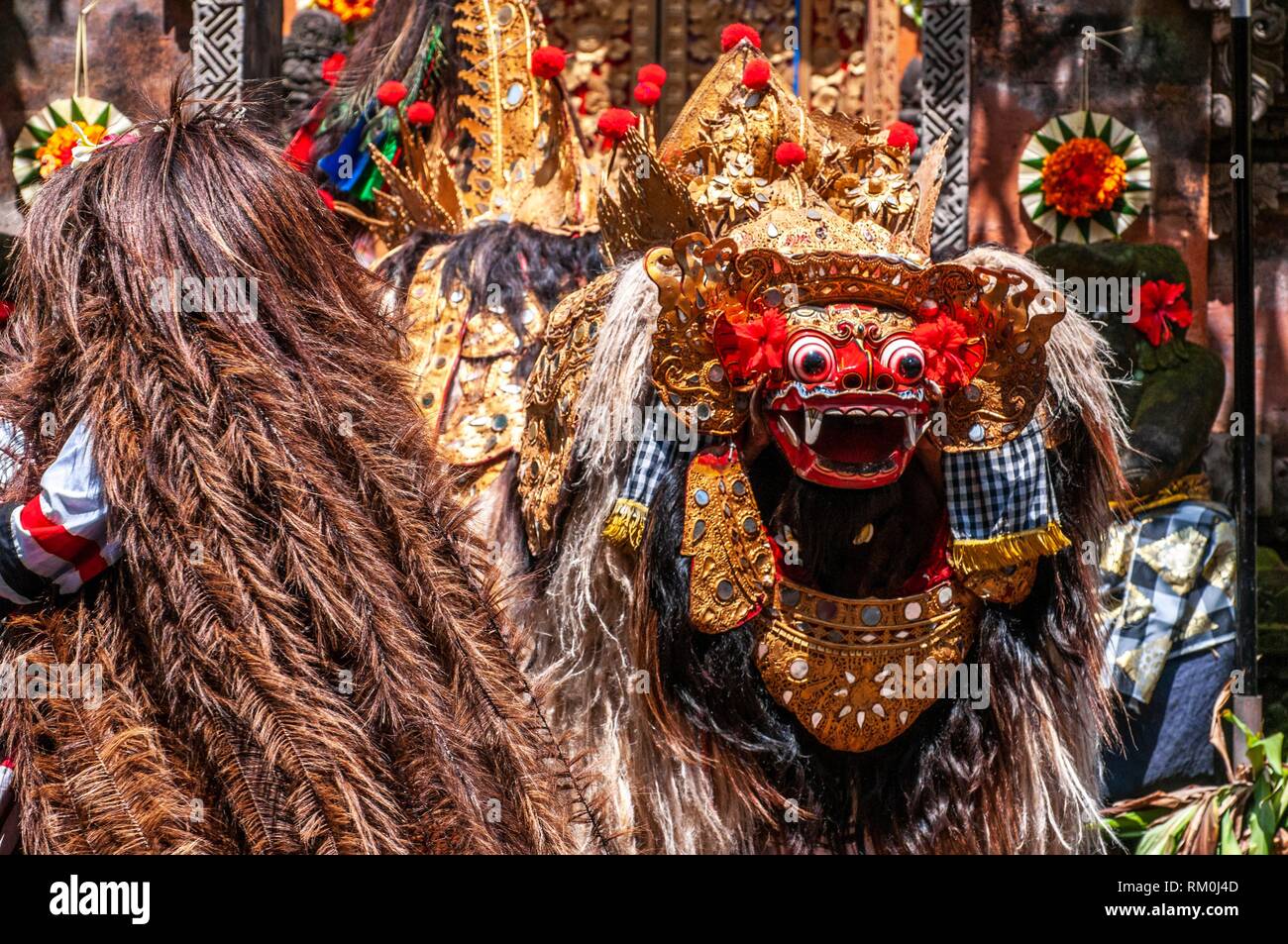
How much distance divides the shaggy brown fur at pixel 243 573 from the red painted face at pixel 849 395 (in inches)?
→ 32.3

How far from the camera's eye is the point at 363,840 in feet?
7.45

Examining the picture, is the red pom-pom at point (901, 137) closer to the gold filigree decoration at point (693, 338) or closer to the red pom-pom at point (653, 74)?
the gold filigree decoration at point (693, 338)

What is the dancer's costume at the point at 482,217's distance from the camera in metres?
4.43

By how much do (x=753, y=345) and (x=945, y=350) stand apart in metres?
0.37

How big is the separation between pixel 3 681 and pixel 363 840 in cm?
59

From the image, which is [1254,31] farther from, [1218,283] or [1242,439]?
[1242,439]

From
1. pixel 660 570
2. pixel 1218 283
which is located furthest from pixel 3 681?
pixel 1218 283

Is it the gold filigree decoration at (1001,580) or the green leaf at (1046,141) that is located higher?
the green leaf at (1046,141)

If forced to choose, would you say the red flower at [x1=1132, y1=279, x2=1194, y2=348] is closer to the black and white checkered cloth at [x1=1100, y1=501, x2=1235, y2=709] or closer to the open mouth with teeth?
the black and white checkered cloth at [x1=1100, y1=501, x2=1235, y2=709]

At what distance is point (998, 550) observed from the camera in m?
3.29

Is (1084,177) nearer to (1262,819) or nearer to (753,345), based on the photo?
(1262,819)

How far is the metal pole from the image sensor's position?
16.1 ft

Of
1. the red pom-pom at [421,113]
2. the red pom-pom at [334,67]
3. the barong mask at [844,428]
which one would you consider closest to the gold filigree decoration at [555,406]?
the barong mask at [844,428]

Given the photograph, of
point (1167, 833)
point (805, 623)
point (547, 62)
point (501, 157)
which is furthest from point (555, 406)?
point (1167, 833)
